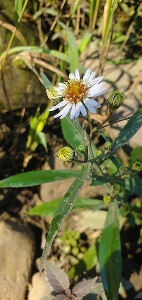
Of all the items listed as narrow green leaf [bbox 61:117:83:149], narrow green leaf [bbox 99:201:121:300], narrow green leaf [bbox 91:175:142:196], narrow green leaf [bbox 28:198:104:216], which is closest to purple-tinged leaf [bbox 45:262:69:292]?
narrow green leaf [bbox 99:201:121:300]

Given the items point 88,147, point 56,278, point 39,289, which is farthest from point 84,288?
point 88,147

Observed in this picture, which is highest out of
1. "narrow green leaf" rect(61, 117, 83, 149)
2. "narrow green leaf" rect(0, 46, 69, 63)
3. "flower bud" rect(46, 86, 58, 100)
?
"narrow green leaf" rect(0, 46, 69, 63)

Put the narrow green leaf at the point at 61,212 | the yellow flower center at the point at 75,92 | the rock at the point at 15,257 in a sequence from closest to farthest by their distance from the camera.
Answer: the narrow green leaf at the point at 61,212
the yellow flower center at the point at 75,92
the rock at the point at 15,257

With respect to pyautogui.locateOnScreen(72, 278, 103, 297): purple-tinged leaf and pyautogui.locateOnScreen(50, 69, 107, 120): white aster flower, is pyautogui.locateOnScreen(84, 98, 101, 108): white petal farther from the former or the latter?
pyautogui.locateOnScreen(72, 278, 103, 297): purple-tinged leaf

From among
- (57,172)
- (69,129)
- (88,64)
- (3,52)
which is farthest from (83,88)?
(88,64)

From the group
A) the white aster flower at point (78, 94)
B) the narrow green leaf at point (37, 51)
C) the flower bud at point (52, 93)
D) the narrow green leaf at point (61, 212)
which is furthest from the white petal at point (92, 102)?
the narrow green leaf at point (37, 51)

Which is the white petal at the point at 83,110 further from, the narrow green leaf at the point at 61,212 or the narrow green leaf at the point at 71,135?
the narrow green leaf at the point at 71,135
